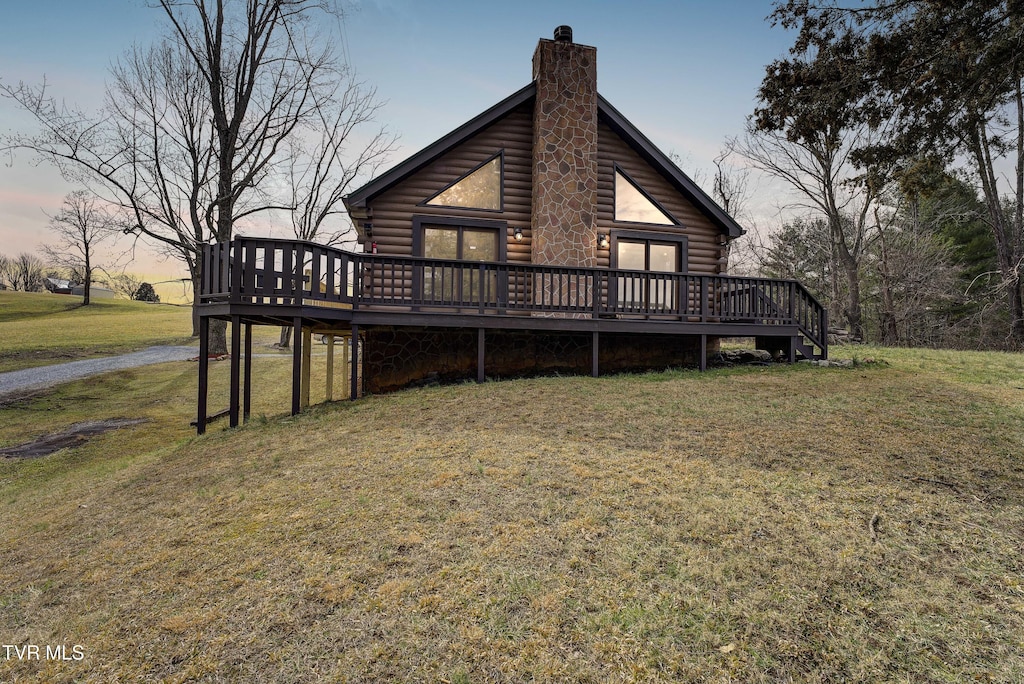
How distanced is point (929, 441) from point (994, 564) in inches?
110

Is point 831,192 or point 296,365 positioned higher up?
point 831,192

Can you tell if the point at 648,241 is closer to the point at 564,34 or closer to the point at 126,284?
the point at 564,34

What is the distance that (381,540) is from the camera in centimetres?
397

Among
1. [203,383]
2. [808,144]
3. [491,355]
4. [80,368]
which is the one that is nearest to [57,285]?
[80,368]

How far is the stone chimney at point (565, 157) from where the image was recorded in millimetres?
12133

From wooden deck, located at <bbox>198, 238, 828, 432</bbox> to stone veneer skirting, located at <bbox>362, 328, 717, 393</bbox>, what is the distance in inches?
28.0

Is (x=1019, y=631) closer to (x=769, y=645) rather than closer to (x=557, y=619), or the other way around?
(x=769, y=645)

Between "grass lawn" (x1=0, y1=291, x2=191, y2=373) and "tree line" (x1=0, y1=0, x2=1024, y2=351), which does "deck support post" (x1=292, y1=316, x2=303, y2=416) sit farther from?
"grass lawn" (x1=0, y1=291, x2=191, y2=373)

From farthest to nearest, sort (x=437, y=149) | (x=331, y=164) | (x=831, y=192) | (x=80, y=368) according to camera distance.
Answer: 1. (x=331, y=164)
2. (x=831, y=192)
3. (x=80, y=368)
4. (x=437, y=149)

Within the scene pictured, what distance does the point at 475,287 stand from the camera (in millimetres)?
12094

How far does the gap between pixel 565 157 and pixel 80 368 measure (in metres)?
16.6

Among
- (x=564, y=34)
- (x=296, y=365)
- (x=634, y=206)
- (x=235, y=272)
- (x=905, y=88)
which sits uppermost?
(x=564, y=34)

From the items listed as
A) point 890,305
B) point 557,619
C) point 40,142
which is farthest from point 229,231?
point 890,305

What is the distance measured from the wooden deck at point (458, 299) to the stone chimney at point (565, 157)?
960 mm
